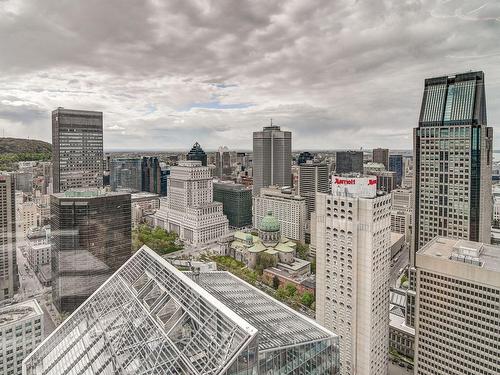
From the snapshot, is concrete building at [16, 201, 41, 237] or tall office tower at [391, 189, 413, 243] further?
tall office tower at [391, 189, 413, 243]

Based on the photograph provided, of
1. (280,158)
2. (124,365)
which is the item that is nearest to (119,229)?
(124,365)

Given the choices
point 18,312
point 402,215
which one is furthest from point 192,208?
point 402,215

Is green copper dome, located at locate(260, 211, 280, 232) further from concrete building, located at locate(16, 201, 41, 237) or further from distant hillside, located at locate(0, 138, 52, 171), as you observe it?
distant hillside, located at locate(0, 138, 52, 171)

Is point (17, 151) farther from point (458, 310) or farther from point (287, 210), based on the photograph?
point (287, 210)

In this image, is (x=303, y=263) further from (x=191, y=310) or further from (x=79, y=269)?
(x=191, y=310)

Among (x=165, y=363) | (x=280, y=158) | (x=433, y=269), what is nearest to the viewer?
(x=165, y=363)

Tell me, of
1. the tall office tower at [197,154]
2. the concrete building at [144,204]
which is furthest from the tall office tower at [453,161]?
the concrete building at [144,204]

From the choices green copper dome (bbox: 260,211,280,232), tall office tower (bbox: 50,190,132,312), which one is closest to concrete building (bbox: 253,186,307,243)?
green copper dome (bbox: 260,211,280,232)
